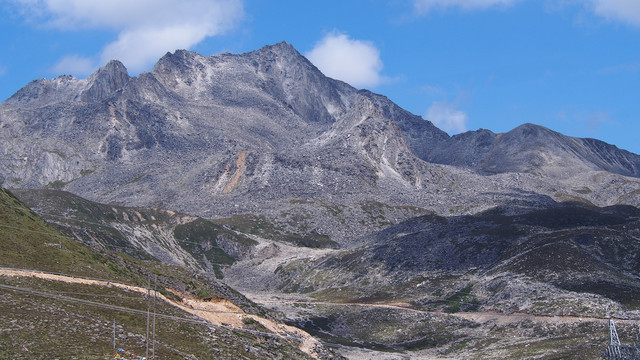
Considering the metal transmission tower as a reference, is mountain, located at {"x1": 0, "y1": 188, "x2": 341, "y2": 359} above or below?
above

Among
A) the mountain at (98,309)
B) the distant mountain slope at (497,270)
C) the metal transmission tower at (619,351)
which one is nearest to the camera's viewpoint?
the mountain at (98,309)

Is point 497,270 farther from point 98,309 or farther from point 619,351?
point 98,309

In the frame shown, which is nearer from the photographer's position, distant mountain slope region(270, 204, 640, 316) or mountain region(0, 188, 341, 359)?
mountain region(0, 188, 341, 359)

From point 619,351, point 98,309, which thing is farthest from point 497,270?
point 98,309

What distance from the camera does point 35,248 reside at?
6294cm

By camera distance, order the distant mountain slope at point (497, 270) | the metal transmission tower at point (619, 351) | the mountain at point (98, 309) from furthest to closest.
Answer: the distant mountain slope at point (497, 270)
the metal transmission tower at point (619, 351)
the mountain at point (98, 309)

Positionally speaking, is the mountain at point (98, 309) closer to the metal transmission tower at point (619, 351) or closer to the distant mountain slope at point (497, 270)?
the metal transmission tower at point (619, 351)

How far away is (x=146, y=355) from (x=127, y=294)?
1352 cm

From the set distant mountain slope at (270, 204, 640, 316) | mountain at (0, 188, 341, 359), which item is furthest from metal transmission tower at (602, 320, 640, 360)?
mountain at (0, 188, 341, 359)

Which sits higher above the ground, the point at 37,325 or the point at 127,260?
the point at 127,260

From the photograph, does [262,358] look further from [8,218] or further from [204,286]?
[8,218]

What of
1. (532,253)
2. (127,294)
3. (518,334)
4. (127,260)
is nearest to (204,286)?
(127,260)

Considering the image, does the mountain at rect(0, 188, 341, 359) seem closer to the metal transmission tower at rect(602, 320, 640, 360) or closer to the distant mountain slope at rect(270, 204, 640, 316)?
the metal transmission tower at rect(602, 320, 640, 360)

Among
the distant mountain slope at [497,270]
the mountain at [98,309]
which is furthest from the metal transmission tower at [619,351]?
the mountain at [98,309]
